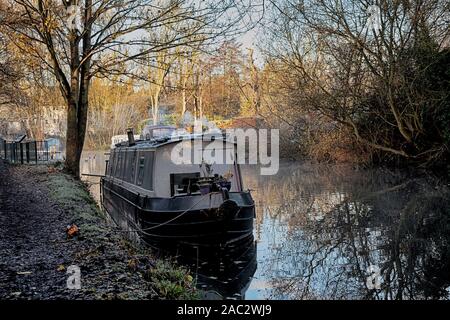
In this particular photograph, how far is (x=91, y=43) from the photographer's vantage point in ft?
47.7

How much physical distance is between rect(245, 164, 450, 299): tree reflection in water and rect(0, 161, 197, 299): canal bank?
2081 millimetres

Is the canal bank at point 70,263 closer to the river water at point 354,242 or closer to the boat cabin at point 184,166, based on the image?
the river water at point 354,242

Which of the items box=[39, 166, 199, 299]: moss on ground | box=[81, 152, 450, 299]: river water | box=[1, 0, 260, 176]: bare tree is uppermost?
box=[1, 0, 260, 176]: bare tree

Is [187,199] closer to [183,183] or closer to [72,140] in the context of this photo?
[183,183]

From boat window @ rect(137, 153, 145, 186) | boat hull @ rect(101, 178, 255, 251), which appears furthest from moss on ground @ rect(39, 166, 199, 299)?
boat window @ rect(137, 153, 145, 186)

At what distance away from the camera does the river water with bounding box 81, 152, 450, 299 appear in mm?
6832

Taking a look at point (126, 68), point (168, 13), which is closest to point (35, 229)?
point (168, 13)

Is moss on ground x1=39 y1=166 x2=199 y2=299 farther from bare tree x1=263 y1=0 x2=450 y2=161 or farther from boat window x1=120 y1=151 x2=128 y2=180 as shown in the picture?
bare tree x1=263 y1=0 x2=450 y2=161

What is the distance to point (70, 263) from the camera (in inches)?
214

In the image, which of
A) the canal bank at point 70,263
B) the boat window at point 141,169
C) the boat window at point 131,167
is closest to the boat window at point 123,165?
the boat window at point 131,167

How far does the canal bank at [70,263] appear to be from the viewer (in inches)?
177

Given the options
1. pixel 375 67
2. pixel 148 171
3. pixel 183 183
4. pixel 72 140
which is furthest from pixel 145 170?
pixel 375 67

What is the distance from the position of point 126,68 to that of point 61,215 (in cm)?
689

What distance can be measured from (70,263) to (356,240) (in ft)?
19.1
